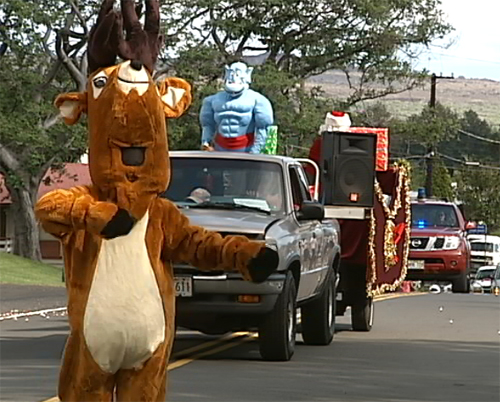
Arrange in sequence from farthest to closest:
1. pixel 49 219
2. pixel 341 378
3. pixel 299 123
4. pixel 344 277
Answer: pixel 299 123 → pixel 344 277 → pixel 341 378 → pixel 49 219

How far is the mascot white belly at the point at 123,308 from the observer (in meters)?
6.69

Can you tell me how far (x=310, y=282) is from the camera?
550 inches

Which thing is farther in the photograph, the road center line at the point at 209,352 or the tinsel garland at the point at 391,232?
the tinsel garland at the point at 391,232

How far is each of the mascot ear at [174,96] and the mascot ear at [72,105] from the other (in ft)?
1.37

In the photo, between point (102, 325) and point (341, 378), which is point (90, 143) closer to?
point (102, 325)

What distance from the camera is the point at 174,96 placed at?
7.30 meters

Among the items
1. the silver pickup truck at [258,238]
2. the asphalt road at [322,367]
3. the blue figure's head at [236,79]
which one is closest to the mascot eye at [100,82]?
the asphalt road at [322,367]

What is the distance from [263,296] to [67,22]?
88.0 feet

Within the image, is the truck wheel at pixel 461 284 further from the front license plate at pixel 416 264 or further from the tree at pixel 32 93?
the tree at pixel 32 93

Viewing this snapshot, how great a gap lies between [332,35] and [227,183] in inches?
1200

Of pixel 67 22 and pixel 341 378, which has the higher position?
pixel 67 22

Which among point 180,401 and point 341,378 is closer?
point 180,401

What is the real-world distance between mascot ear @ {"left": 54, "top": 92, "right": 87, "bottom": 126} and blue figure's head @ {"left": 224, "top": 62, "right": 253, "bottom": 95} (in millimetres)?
10677

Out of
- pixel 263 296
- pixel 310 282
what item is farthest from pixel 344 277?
pixel 263 296
